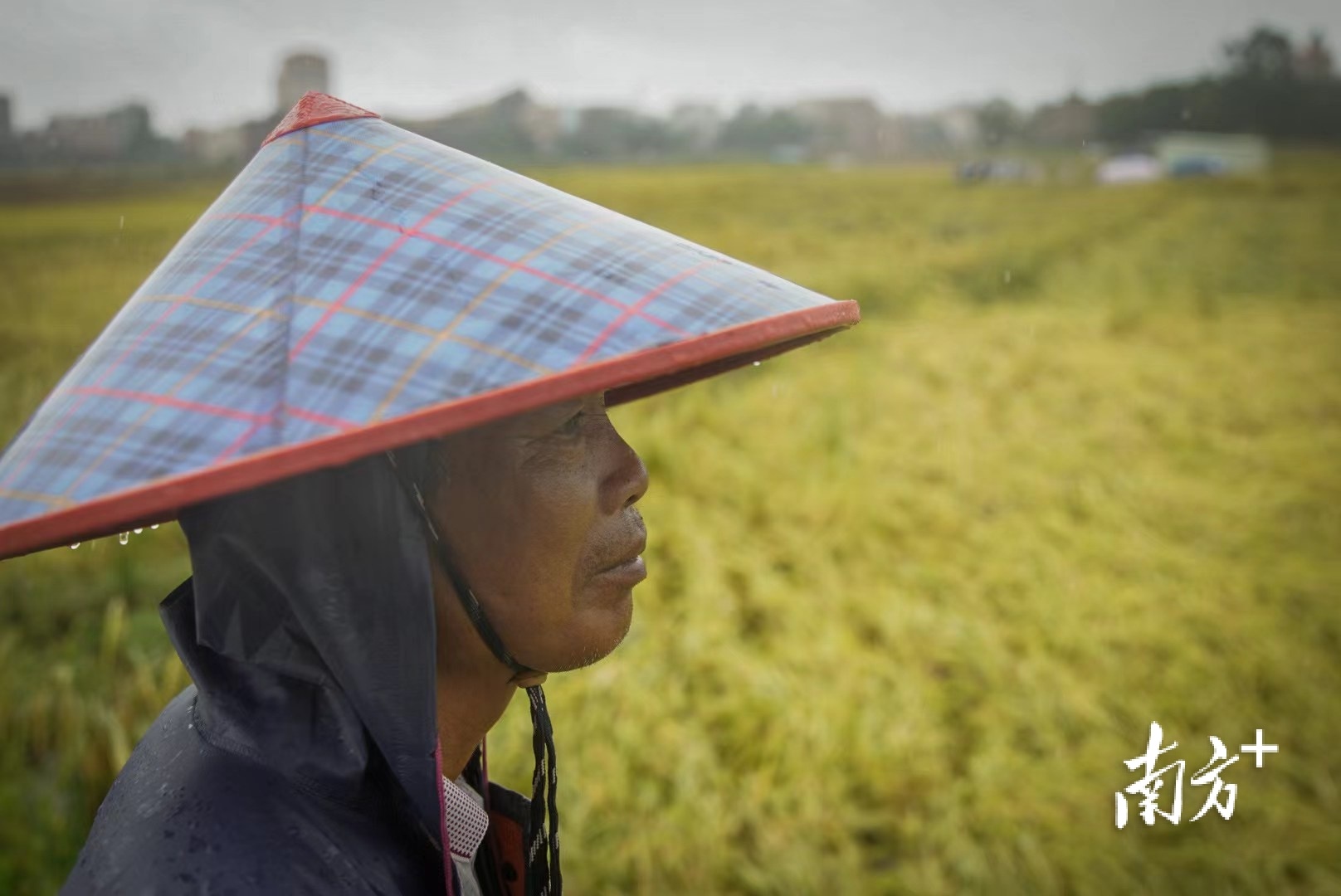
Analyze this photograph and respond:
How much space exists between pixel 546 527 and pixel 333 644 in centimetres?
22

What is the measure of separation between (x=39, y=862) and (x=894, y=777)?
2.45 meters

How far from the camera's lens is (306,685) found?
878mm

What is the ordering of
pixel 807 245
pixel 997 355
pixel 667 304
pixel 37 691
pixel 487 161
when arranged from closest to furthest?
pixel 667 304, pixel 487 161, pixel 37 691, pixel 997 355, pixel 807 245

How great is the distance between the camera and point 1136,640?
13.7 ft

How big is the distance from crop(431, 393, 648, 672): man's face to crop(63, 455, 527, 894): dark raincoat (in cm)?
10

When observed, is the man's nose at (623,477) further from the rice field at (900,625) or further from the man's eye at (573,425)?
the rice field at (900,625)

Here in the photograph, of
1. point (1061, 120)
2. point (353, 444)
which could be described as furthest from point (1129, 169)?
point (353, 444)

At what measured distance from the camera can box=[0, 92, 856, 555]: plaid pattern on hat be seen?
67 centimetres

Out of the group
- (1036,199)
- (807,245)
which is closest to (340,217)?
(807,245)

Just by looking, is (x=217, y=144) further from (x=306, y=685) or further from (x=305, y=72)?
(x=306, y=685)

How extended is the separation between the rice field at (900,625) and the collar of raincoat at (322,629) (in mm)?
1325

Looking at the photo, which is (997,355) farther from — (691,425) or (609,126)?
(609,126)

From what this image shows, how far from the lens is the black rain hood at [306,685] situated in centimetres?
83
